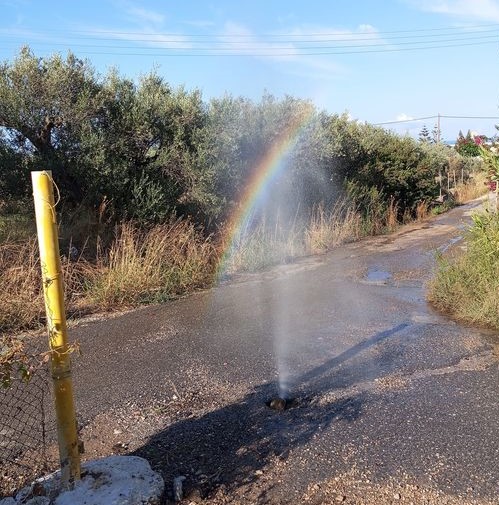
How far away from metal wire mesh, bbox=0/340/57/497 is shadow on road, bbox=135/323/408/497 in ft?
2.08

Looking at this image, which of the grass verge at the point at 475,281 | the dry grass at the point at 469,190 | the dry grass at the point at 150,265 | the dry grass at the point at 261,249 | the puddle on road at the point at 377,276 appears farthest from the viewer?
the dry grass at the point at 469,190

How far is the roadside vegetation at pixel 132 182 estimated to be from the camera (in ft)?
25.5

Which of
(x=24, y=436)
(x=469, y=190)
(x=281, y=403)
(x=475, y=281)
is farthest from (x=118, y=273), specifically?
(x=469, y=190)

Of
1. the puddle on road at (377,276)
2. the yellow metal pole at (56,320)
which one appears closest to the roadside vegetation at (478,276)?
the puddle on road at (377,276)

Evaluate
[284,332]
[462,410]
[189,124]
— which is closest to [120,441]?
[462,410]

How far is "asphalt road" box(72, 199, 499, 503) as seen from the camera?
129 inches

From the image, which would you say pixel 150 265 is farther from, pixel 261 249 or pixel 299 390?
pixel 299 390

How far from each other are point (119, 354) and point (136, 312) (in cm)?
178

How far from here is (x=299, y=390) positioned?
4473mm

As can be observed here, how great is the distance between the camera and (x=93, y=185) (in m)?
8.89

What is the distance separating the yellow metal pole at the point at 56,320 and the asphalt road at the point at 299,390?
73 centimetres

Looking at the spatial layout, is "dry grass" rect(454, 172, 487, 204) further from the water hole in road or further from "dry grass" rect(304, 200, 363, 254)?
the water hole in road

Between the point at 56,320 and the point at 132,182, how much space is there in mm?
6816

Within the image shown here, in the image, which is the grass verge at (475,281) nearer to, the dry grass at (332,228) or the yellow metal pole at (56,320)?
the yellow metal pole at (56,320)
